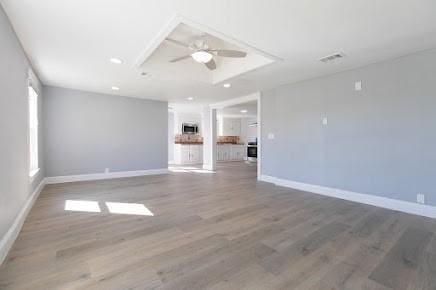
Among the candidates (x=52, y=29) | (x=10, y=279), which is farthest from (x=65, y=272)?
(x=52, y=29)

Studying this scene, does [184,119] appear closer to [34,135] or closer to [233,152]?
[233,152]

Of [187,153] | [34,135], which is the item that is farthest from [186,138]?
[34,135]

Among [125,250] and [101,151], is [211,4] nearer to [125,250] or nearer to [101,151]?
[125,250]

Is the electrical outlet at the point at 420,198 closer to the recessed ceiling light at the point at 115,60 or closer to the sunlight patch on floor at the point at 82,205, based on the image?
the sunlight patch on floor at the point at 82,205

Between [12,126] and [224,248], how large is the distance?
106 inches

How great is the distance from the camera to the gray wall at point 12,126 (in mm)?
2053

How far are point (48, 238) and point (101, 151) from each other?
3843mm

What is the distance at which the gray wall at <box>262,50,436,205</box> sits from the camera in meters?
3.08

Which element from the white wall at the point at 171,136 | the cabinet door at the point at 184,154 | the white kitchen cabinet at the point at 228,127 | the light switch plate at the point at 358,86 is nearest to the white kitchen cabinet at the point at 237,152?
the white kitchen cabinet at the point at 228,127

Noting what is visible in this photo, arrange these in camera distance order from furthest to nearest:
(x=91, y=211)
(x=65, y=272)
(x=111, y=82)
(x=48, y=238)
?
(x=111, y=82) → (x=91, y=211) → (x=48, y=238) → (x=65, y=272)

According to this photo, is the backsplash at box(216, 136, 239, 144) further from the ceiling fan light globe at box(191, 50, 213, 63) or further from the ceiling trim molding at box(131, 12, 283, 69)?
the ceiling fan light globe at box(191, 50, 213, 63)

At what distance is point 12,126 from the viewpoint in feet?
7.75

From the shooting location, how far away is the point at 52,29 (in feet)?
8.13

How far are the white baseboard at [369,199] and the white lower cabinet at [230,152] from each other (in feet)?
17.6
